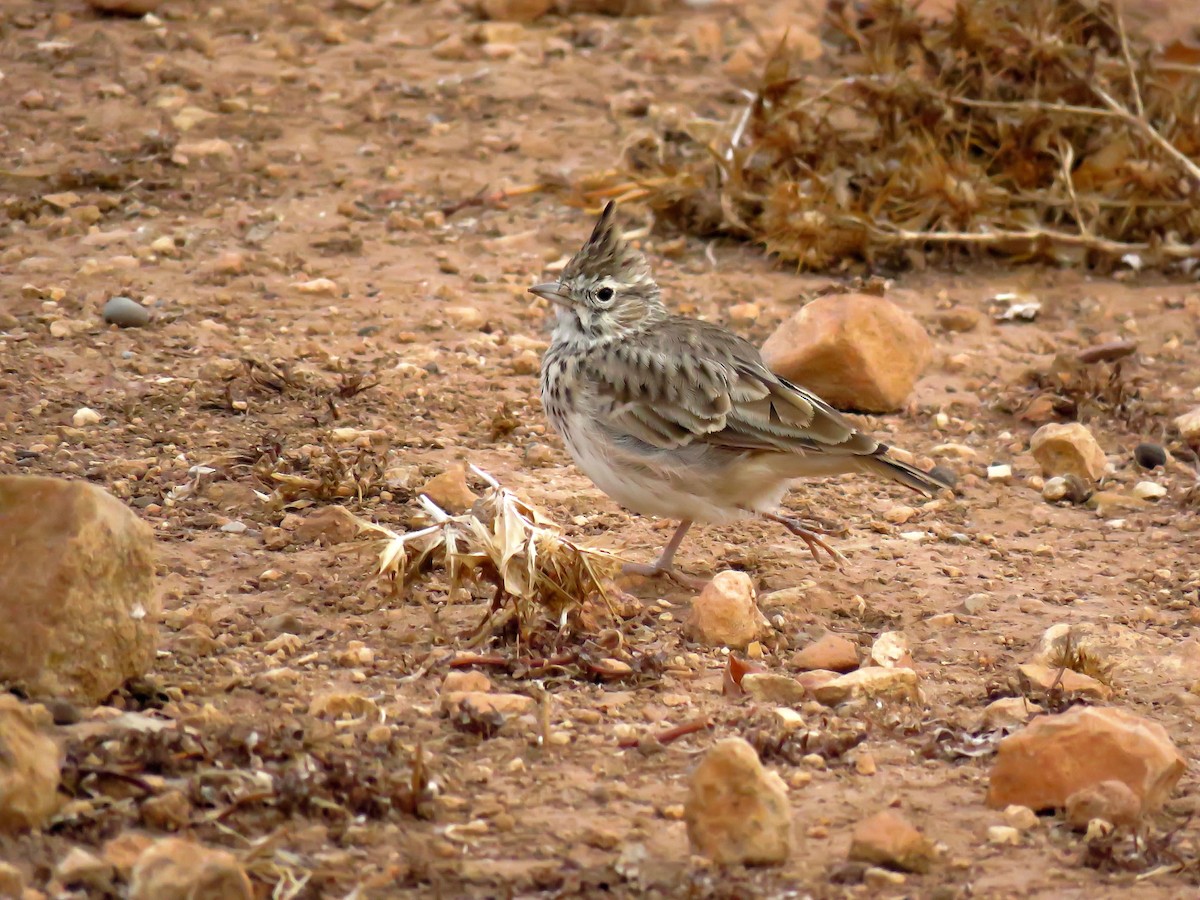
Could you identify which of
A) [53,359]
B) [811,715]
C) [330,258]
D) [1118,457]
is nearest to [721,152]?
[330,258]

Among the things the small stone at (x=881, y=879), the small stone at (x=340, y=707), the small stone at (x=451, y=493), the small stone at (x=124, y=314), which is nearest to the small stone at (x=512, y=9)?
the small stone at (x=124, y=314)

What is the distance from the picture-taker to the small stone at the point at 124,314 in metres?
6.97

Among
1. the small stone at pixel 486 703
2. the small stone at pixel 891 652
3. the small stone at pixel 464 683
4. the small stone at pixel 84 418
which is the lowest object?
the small stone at pixel 84 418

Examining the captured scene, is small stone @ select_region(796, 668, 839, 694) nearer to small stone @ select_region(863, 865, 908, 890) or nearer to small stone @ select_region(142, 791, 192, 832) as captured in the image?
small stone @ select_region(863, 865, 908, 890)

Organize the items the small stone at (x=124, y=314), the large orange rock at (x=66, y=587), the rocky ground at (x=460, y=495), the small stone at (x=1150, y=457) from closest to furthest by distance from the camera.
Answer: the rocky ground at (x=460, y=495) → the large orange rock at (x=66, y=587) → the small stone at (x=1150, y=457) → the small stone at (x=124, y=314)

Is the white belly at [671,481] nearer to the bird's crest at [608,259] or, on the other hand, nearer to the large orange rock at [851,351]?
the bird's crest at [608,259]

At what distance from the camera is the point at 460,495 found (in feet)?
18.7

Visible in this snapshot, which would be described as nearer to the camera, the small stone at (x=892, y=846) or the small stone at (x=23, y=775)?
the small stone at (x=23, y=775)

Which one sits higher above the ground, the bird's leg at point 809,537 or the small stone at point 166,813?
the small stone at point 166,813

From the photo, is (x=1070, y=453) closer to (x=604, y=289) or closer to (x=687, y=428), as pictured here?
(x=687, y=428)

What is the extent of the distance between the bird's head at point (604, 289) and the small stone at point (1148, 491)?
2155 mm

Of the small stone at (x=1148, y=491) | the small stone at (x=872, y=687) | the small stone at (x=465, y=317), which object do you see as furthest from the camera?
the small stone at (x=465, y=317)

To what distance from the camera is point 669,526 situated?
6168 mm

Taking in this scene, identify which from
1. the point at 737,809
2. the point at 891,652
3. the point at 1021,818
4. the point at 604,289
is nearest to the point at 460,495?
the point at 604,289
